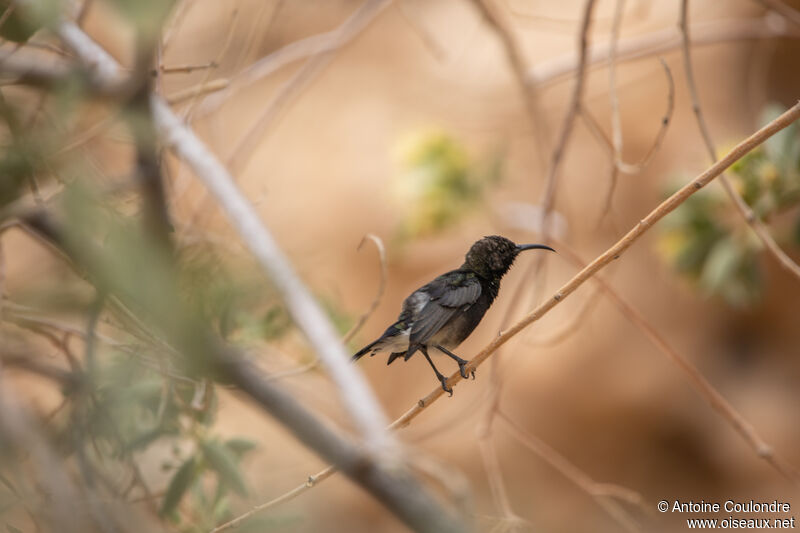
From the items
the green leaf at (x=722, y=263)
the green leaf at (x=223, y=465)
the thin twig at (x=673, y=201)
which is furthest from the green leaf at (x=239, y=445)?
the green leaf at (x=722, y=263)

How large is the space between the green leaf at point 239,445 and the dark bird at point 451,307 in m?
0.38

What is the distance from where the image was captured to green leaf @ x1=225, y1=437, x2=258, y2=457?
1.88m

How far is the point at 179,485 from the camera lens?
1.66 m

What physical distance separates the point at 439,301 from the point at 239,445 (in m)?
0.63

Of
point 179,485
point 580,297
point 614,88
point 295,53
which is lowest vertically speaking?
point 179,485

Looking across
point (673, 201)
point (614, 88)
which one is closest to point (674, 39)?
point (614, 88)

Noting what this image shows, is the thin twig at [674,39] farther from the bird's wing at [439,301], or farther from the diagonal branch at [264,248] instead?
the diagonal branch at [264,248]

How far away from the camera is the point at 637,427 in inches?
164

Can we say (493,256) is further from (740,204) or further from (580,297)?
(580,297)

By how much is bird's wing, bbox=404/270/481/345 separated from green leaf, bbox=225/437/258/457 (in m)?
0.52

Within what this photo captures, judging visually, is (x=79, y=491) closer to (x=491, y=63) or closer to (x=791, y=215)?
(x=791, y=215)

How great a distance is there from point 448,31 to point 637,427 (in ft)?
9.65

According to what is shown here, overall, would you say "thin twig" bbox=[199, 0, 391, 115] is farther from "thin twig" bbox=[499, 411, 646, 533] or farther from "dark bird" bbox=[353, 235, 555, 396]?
"thin twig" bbox=[499, 411, 646, 533]

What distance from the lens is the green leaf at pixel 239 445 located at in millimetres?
1883
